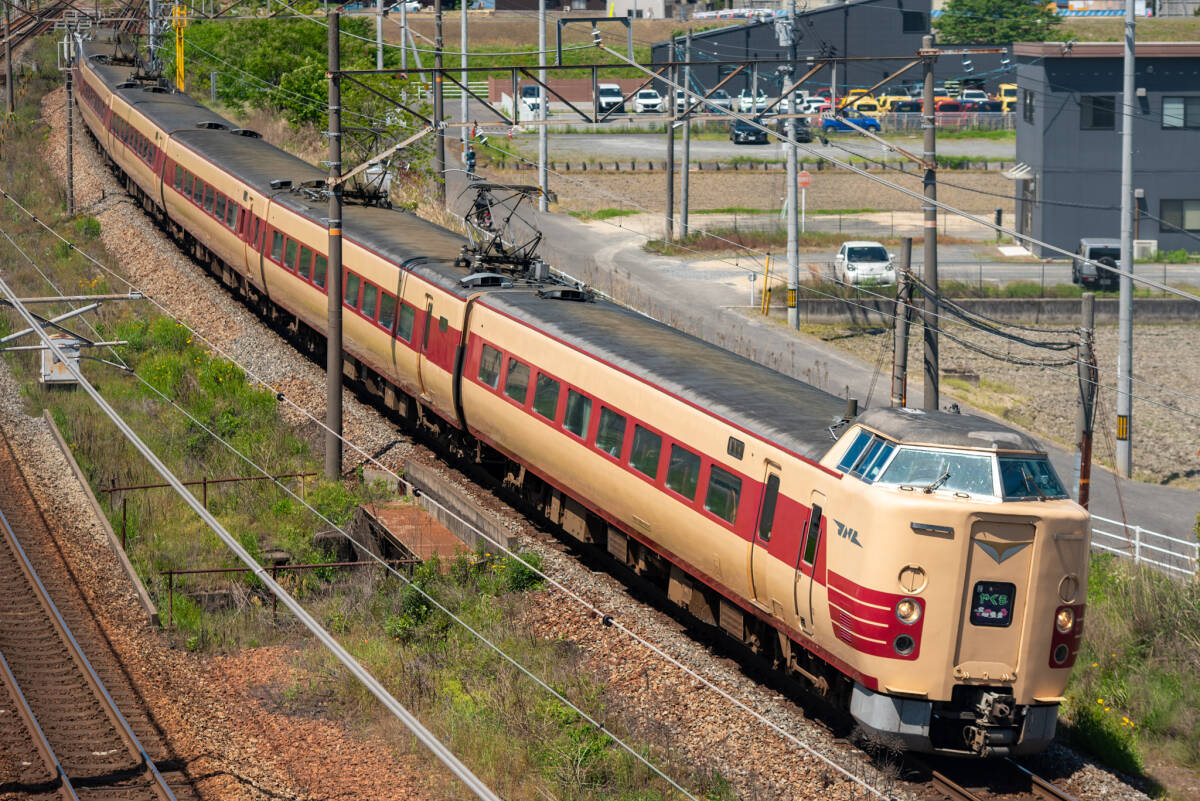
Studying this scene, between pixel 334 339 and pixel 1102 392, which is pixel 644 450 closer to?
pixel 334 339

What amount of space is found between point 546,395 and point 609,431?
A: 1.74 m

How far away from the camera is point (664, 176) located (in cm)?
6606

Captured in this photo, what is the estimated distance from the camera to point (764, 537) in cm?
1446

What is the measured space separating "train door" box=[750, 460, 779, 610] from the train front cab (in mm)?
Answer: 1151

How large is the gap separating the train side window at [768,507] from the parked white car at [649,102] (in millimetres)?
68245

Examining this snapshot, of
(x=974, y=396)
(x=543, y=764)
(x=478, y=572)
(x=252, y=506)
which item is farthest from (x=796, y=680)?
(x=974, y=396)

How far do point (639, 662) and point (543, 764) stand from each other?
9.18 ft

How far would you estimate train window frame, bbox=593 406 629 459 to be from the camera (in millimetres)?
17328

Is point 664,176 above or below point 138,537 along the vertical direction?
above

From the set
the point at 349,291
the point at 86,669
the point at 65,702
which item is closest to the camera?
the point at 65,702

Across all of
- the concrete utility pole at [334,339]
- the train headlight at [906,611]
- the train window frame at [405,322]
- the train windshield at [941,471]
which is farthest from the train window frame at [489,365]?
the train headlight at [906,611]

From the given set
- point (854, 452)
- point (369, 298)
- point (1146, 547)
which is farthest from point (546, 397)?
point (1146, 547)

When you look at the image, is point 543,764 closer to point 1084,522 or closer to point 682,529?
point 682,529

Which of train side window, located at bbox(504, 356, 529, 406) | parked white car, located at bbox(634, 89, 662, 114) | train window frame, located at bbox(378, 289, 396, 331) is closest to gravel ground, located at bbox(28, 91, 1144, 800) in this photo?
train side window, located at bbox(504, 356, 529, 406)
